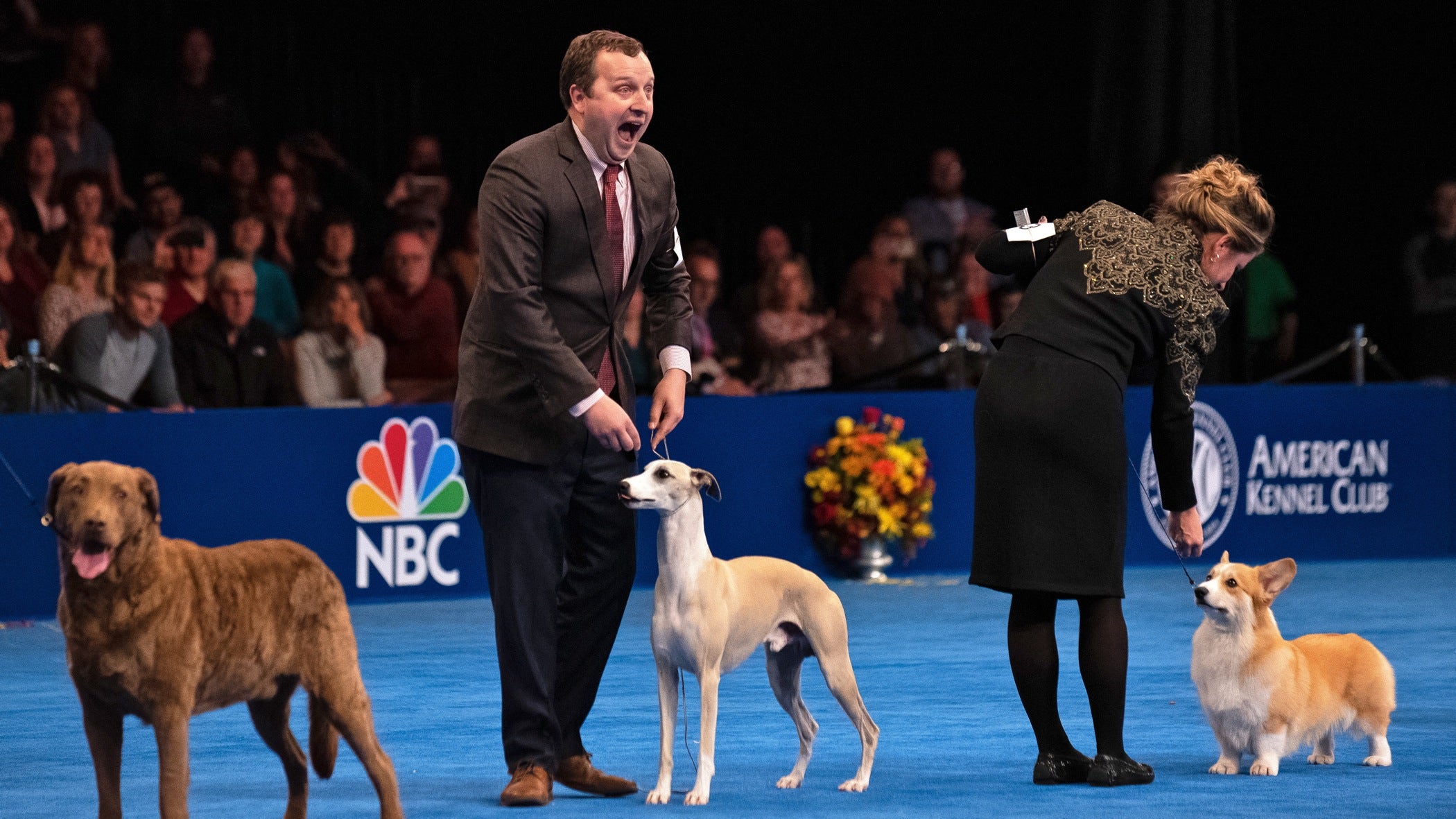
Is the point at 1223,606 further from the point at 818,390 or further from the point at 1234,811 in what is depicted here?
the point at 818,390

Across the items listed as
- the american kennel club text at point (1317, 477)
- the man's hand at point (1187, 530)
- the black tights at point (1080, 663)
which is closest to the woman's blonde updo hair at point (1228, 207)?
the man's hand at point (1187, 530)

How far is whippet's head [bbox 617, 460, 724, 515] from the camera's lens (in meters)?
4.56

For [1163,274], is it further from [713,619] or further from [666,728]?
[666,728]

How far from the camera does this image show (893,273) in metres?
10.9

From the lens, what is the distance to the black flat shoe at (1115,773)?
15.6 feet

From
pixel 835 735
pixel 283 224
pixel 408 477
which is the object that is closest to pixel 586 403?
pixel 835 735

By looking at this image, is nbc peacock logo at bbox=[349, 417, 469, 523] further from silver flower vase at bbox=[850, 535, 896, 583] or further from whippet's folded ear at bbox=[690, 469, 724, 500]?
whippet's folded ear at bbox=[690, 469, 724, 500]

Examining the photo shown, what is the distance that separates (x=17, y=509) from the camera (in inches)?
315

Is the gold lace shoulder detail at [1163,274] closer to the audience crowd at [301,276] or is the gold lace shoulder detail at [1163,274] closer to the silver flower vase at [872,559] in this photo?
the audience crowd at [301,276]

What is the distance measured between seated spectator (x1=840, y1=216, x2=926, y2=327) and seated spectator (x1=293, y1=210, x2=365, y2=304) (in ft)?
9.25

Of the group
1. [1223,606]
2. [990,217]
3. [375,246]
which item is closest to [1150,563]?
[990,217]

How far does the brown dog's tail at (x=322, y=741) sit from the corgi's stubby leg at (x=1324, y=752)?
2.62 meters

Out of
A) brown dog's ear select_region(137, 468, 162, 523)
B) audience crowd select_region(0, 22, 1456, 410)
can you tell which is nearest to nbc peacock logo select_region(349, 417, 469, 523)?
audience crowd select_region(0, 22, 1456, 410)

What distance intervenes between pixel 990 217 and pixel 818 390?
2.53 metres
